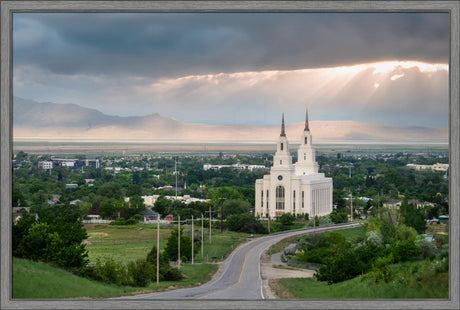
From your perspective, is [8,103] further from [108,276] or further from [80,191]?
[80,191]

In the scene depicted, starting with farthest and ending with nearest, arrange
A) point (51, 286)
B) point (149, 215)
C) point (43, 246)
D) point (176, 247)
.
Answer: point (149, 215)
point (176, 247)
point (43, 246)
point (51, 286)

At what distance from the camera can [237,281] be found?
14539 mm

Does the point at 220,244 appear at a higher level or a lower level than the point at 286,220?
higher

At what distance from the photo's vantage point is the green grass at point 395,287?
9.41 m

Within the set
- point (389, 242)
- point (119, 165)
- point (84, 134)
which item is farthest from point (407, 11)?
point (119, 165)

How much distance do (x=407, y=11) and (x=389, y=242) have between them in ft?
31.2

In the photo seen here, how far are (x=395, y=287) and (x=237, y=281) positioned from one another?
17.4 feet

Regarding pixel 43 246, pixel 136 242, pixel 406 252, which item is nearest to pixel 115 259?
pixel 136 242

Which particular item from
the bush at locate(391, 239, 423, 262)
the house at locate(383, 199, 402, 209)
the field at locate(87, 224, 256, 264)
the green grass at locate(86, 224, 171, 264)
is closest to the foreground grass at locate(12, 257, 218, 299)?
the bush at locate(391, 239, 423, 262)

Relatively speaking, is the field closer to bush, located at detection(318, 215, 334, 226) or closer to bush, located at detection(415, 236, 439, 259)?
bush, located at detection(318, 215, 334, 226)

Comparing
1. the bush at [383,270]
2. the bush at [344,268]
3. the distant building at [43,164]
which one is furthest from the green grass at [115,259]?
the distant building at [43,164]

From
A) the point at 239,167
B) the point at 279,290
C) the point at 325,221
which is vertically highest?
the point at 239,167

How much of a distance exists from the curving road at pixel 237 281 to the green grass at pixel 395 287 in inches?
42.5

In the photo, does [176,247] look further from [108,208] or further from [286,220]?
[286,220]
